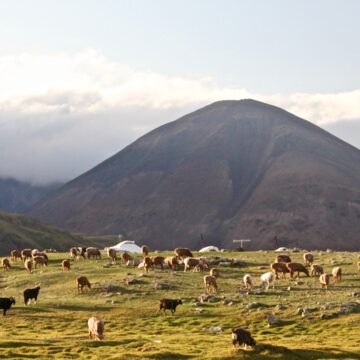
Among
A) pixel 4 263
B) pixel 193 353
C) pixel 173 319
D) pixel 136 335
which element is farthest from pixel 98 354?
pixel 4 263

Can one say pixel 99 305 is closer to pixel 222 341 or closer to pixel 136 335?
pixel 136 335

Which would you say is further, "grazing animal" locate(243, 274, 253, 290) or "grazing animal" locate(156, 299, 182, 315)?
"grazing animal" locate(243, 274, 253, 290)

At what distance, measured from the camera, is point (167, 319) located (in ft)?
184

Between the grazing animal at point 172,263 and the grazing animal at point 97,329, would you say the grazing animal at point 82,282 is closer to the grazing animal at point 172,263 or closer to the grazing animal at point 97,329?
the grazing animal at point 172,263

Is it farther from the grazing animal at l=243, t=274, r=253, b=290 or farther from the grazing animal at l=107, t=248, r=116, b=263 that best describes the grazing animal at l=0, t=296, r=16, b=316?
the grazing animal at l=107, t=248, r=116, b=263

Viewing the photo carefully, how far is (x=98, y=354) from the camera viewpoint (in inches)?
1571

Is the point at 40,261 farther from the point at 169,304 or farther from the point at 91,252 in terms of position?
the point at 169,304

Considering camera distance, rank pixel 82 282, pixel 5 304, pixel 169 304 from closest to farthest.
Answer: pixel 169 304 < pixel 5 304 < pixel 82 282

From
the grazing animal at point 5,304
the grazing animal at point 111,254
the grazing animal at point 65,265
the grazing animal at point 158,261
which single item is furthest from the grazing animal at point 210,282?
the grazing animal at point 111,254

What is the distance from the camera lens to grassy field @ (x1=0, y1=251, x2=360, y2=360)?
41.2 m

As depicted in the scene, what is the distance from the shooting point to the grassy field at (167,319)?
4119cm

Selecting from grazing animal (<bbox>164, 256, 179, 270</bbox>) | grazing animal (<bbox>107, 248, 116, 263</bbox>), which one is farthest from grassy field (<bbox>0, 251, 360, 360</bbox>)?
grazing animal (<bbox>107, 248, 116, 263</bbox>)

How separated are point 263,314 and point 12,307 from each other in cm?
2309

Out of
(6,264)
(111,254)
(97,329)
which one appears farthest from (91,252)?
(97,329)
